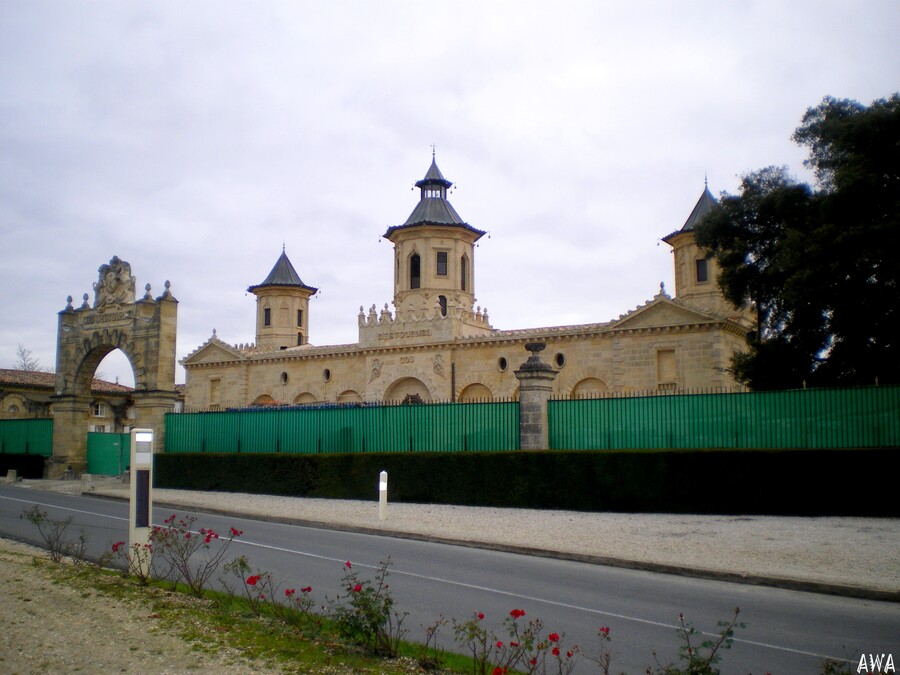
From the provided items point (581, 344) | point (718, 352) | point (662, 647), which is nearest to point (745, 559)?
point (662, 647)

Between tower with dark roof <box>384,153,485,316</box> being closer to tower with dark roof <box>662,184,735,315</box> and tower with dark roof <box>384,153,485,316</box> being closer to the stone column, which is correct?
tower with dark roof <box>662,184,735,315</box>

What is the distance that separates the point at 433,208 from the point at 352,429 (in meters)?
25.4

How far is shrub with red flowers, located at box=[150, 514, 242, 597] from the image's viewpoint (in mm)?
9016

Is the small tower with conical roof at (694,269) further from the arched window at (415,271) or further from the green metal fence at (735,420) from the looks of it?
the green metal fence at (735,420)

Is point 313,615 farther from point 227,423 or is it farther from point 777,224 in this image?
point 777,224

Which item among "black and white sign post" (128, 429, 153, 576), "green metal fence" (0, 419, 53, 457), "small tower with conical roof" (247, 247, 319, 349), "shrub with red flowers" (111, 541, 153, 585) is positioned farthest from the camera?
"small tower with conical roof" (247, 247, 319, 349)

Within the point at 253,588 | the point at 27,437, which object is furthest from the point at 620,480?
the point at 27,437

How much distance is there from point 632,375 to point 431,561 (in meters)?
25.2

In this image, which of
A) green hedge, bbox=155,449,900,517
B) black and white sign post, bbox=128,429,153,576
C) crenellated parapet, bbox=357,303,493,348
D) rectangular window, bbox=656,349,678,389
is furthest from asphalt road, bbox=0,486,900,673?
crenellated parapet, bbox=357,303,493,348

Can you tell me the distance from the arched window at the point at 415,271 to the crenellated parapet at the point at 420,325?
1745 millimetres

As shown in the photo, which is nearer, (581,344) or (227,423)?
(227,423)

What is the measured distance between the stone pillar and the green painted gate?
16715 mm

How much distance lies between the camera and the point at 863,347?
2319 cm

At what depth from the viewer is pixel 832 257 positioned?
71.7 ft
